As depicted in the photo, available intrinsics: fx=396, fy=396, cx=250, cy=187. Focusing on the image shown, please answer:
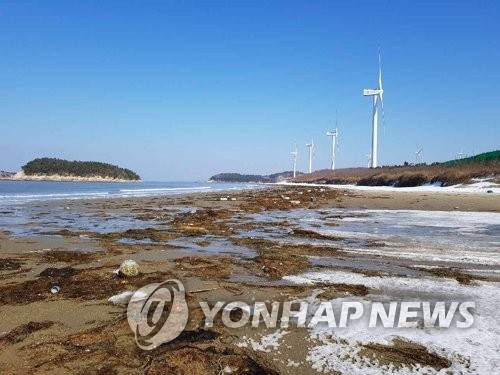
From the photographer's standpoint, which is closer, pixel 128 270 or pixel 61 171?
pixel 128 270

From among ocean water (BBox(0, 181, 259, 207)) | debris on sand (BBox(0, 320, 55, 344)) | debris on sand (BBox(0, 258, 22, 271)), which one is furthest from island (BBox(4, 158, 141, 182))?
debris on sand (BBox(0, 320, 55, 344))

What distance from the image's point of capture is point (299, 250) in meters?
7.83

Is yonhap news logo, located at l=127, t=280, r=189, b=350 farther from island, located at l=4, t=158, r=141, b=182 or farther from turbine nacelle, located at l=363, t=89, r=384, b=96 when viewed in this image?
island, located at l=4, t=158, r=141, b=182

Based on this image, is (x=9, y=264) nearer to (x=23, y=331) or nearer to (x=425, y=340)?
(x=23, y=331)

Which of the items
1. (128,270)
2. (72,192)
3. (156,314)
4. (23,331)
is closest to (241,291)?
(156,314)

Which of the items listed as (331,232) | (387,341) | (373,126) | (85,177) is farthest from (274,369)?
(85,177)

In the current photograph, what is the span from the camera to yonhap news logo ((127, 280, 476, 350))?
3.55 m

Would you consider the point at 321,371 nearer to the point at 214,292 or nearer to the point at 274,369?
the point at 274,369

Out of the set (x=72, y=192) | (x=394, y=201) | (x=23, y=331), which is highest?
(x=394, y=201)

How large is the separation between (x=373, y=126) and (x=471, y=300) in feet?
235

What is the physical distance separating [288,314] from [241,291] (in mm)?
996

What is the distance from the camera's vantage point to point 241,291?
4.75 meters

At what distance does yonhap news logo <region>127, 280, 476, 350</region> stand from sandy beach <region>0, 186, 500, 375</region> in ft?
0.34

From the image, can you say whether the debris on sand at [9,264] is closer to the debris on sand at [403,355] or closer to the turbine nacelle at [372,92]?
the debris on sand at [403,355]
